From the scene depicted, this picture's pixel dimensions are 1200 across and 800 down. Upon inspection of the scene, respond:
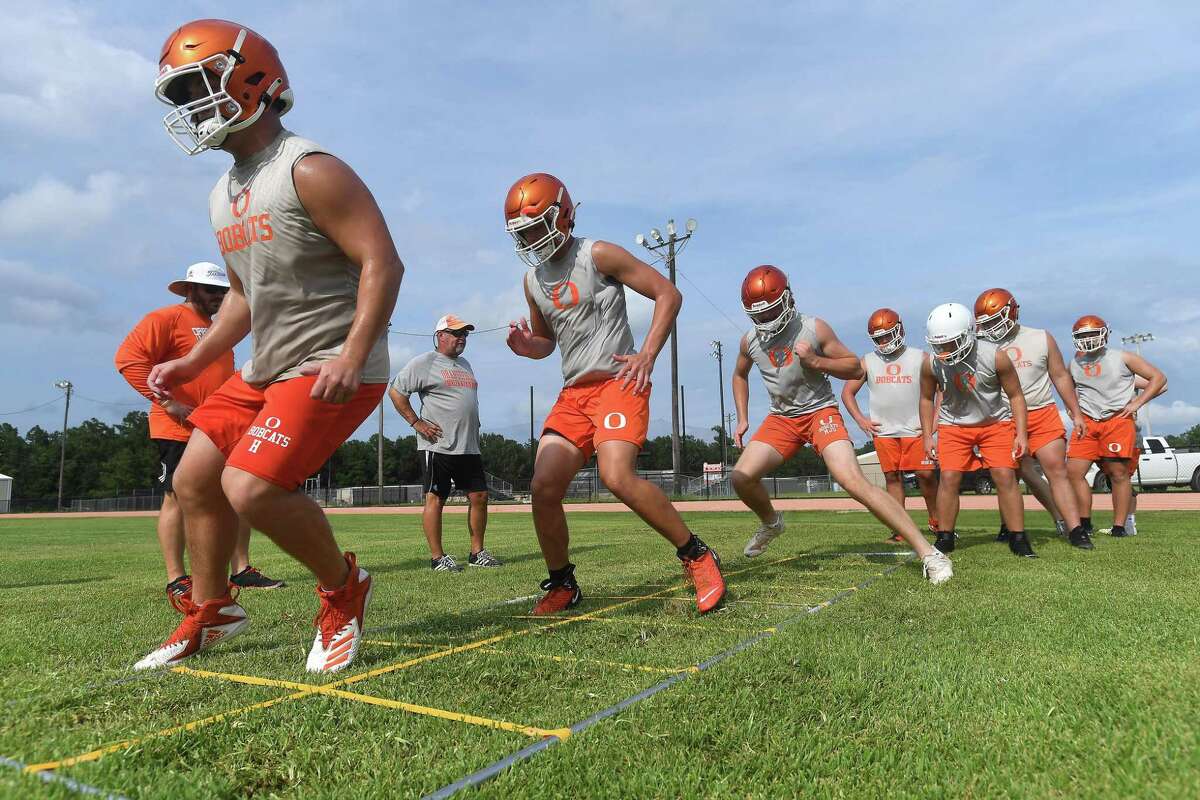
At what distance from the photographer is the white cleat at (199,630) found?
319 centimetres

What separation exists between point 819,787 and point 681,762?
35cm

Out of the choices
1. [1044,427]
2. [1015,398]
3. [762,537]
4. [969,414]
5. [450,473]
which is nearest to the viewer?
[762,537]

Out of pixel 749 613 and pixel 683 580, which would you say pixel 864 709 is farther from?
pixel 683 580

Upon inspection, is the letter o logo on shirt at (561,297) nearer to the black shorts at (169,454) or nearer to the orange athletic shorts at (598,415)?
the orange athletic shorts at (598,415)

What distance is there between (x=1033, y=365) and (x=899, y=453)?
6.39ft

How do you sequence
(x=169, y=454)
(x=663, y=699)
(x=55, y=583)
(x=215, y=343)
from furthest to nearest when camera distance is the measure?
1. (x=55, y=583)
2. (x=169, y=454)
3. (x=215, y=343)
4. (x=663, y=699)

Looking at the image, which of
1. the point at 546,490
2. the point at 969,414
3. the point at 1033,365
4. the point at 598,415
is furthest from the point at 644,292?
the point at 1033,365

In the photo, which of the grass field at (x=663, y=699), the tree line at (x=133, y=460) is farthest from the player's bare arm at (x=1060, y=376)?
the tree line at (x=133, y=460)

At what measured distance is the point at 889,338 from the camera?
919 centimetres

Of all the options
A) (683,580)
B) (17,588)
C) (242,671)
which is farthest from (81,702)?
(17,588)

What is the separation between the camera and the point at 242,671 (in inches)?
119

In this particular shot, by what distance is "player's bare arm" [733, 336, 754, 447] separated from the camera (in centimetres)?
706

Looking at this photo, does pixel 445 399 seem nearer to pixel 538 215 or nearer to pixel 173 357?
pixel 173 357

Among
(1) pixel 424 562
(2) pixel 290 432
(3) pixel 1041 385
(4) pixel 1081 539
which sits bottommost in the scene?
(1) pixel 424 562
